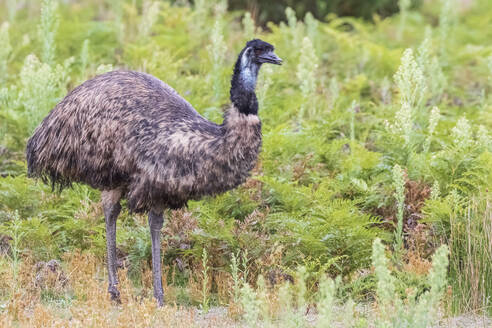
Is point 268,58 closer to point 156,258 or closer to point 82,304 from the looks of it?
point 156,258

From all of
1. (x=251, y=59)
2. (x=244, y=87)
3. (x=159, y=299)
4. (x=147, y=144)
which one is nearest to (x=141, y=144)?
(x=147, y=144)

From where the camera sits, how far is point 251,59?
566cm

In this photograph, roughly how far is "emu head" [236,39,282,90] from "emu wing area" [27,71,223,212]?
0.43 meters

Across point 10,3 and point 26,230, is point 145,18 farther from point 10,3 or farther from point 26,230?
point 26,230

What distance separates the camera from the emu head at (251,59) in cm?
562

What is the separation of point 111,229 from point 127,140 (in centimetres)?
84

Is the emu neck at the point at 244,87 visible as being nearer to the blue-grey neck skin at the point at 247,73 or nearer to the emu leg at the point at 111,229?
the blue-grey neck skin at the point at 247,73

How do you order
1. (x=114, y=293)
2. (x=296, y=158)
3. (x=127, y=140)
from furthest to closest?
(x=296, y=158) < (x=114, y=293) < (x=127, y=140)

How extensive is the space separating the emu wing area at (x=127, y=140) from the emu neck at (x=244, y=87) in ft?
0.91

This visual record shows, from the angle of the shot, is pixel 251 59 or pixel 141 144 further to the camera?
pixel 141 144

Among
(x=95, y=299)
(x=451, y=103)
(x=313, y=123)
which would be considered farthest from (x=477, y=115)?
(x=95, y=299)

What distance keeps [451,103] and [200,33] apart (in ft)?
12.2

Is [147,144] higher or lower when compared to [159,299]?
higher

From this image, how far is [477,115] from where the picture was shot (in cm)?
974
